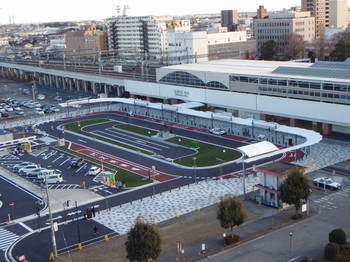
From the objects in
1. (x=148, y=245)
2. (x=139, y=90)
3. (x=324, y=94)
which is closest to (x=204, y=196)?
(x=148, y=245)

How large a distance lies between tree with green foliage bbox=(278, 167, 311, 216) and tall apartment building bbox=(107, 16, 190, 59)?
74825 mm

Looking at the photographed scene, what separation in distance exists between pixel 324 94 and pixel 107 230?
817 inches

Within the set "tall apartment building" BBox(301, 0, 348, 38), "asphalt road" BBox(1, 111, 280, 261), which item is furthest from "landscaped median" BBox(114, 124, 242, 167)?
"tall apartment building" BBox(301, 0, 348, 38)

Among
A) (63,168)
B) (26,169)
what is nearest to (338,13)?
(63,168)

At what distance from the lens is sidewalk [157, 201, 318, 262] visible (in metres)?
18.5

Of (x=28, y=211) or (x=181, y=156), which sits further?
(x=181, y=156)

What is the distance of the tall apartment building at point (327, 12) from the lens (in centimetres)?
10506

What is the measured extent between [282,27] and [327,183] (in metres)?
70.4

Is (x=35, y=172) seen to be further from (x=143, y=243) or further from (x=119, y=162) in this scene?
(x=143, y=243)

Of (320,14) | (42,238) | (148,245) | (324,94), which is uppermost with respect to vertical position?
(320,14)

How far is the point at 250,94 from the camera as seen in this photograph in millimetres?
39594

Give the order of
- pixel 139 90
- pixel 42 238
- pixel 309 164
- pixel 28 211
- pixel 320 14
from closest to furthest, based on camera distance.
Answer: pixel 42 238
pixel 28 211
pixel 309 164
pixel 139 90
pixel 320 14

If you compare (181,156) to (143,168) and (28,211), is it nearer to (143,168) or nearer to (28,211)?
(143,168)

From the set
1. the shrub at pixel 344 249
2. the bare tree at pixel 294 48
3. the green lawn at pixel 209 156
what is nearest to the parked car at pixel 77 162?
the green lawn at pixel 209 156
